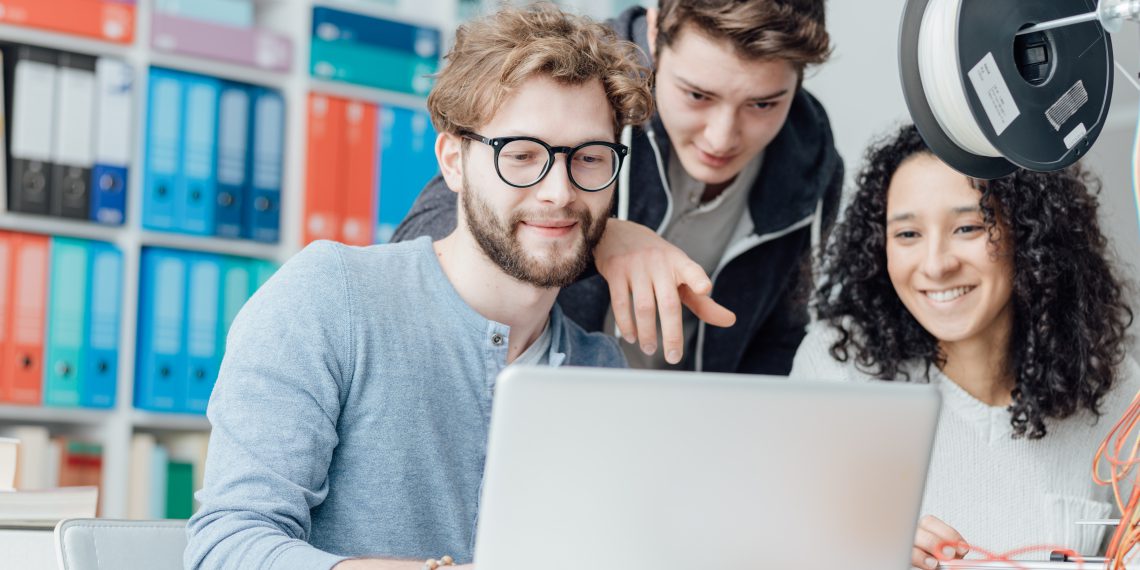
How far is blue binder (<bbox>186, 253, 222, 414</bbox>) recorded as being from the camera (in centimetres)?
287

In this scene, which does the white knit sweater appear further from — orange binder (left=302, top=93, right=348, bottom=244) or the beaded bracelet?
orange binder (left=302, top=93, right=348, bottom=244)

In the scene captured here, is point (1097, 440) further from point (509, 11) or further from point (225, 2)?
point (225, 2)

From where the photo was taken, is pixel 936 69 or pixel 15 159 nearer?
pixel 936 69

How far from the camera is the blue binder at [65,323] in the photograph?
2.72 meters

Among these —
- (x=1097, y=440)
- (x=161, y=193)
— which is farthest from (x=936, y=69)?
(x=161, y=193)

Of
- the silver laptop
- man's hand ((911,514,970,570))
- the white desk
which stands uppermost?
the silver laptop

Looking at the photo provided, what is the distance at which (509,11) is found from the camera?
1628 mm

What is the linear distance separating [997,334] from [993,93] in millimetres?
785

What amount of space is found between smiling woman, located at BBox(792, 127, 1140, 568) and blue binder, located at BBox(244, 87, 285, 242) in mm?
1529

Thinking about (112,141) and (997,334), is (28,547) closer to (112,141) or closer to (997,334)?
(997,334)

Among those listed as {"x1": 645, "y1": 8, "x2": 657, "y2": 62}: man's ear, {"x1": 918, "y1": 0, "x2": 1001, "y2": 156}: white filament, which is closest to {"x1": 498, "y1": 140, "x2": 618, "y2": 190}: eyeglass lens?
{"x1": 918, "y1": 0, "x2": 1001, "y2": 156}: white filament

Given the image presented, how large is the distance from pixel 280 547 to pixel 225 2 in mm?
2131

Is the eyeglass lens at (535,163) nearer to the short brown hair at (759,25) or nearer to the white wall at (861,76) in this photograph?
the short brown hair at (759,25)

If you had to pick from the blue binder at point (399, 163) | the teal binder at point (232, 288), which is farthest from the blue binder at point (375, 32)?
the teal binder at point (232, 288)
